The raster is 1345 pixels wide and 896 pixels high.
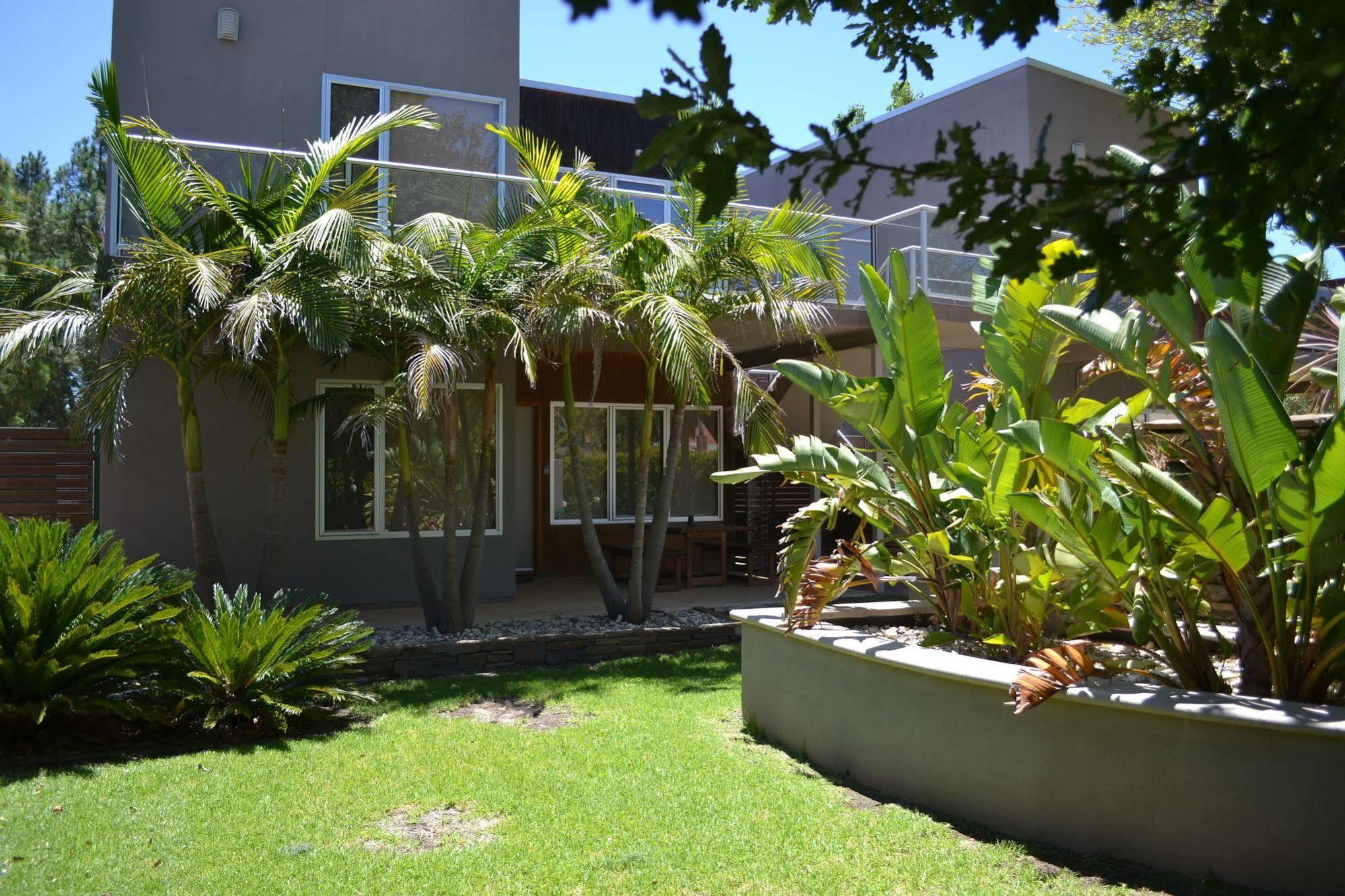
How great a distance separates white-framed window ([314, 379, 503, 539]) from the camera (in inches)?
423

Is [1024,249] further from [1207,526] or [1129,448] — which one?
[1129,448]

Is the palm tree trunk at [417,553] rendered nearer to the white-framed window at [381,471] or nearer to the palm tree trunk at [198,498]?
the white-framed window at [381,471]

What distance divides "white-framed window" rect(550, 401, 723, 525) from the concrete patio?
132 cm

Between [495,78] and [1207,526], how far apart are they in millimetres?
9819

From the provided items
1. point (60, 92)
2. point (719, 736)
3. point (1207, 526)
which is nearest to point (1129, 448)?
point (1207, 526)

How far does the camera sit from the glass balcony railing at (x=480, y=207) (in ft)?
31.3

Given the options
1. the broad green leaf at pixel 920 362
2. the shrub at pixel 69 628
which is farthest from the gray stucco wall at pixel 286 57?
the broad green leaf at pixel 920 362

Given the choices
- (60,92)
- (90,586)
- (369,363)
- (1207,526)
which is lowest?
(90,586)

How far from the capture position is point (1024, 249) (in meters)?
2.16

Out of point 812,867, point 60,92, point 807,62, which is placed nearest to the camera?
point 812,867

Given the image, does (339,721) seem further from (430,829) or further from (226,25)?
(226,25)

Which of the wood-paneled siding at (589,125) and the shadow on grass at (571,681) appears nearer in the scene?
the shadow on grass at (571,681)

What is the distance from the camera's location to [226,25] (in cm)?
1092

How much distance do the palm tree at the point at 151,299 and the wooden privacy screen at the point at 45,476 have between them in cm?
180
